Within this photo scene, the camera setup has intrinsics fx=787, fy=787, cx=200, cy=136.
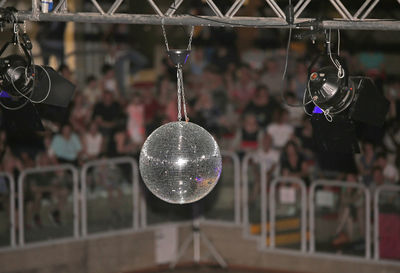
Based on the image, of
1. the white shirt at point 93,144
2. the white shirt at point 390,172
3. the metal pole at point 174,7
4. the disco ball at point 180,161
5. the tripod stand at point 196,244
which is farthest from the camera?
the tripod stand at point 196,244

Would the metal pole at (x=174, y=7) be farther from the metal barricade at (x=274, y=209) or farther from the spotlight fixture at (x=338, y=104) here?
the metal barricade at (x=274, y=209)

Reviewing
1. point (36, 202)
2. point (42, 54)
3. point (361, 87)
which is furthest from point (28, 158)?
point (361, 87)

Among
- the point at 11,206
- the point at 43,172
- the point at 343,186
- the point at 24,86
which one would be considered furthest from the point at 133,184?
the point at 24,86

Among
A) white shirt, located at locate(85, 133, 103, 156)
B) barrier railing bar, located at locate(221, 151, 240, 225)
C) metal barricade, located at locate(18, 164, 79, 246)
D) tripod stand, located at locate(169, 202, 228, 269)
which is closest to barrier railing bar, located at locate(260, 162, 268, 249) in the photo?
barrier railing bar, located at locate(221, 151, 240, 225)

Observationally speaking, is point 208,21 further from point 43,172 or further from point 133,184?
point 133,184

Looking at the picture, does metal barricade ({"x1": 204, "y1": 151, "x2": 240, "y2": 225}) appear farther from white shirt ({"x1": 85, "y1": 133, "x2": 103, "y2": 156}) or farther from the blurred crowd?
white shirt ({"x1": 85, "y1": 133, "x2": 103, "y2": 156})

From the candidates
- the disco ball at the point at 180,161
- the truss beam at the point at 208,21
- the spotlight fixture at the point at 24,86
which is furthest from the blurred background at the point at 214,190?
the disco ball at the point at 180,161

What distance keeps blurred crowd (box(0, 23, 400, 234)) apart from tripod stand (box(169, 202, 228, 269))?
1126 mm

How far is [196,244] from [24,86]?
561 cm

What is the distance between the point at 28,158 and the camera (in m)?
10.5

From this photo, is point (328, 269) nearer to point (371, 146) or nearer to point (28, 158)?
point (371, 146)

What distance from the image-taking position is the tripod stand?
1158 centimetres

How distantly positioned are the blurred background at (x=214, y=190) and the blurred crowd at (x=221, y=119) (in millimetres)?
21

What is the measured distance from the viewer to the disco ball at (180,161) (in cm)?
545
